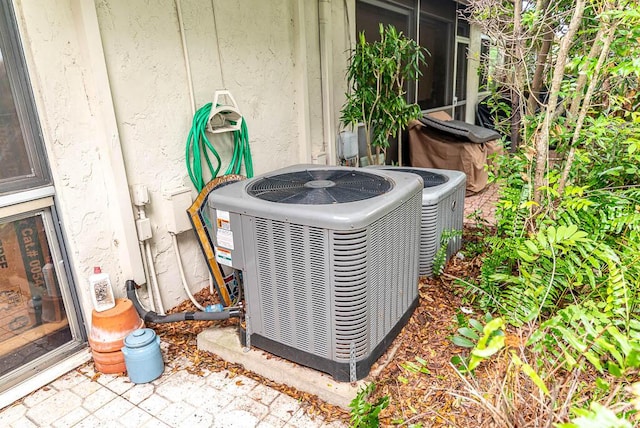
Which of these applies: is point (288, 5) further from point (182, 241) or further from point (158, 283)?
point (158, 283)

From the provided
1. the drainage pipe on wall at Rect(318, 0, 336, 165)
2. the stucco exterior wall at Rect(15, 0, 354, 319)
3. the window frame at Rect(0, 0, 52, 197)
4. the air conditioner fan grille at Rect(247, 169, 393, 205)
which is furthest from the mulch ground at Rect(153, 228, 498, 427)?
the drainage pipe on wall at Rect(318, 0, 336, 165)

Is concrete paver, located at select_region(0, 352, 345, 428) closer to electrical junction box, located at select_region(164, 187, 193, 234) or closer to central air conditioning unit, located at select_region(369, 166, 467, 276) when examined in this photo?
electrical junction box, located at select_region(164, 187, 193, 234)

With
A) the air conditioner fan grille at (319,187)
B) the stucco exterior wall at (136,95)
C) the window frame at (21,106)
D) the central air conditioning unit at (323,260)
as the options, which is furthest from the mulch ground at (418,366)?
the window frame at (21,106)

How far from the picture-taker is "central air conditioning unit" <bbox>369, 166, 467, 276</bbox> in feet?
8.99

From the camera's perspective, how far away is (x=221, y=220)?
2.02 m

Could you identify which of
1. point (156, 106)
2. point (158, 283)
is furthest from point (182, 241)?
A: point (156, 106)

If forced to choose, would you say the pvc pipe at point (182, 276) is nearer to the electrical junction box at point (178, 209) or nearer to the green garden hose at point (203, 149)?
the electrical junction box at point (178, 209)

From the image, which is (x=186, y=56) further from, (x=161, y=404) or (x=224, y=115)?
(x=161, y=404)

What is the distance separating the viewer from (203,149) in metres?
2.85

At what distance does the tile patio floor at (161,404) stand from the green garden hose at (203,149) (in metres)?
1.25

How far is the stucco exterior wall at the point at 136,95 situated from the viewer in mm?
2047

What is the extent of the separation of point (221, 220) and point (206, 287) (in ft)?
3.90

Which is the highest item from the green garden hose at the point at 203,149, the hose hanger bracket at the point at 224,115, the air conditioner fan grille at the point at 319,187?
the hose hanger bracket at the point at 224,115

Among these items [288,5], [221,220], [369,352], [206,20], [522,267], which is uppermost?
[288,5]
